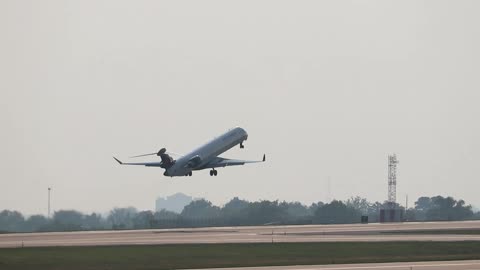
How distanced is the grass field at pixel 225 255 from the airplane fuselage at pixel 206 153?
4071 cm

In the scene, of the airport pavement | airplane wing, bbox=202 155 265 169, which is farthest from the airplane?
the airport pavement

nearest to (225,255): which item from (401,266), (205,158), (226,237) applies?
(401,266)

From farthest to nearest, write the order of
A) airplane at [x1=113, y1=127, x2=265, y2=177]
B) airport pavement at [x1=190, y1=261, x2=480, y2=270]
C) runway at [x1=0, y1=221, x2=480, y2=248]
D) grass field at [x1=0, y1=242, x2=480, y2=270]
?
airplane at [x1=113, y1=127, x2=265, y2=177]
runway at [x1=0, y1=221, x2=480, y2=248]
grass field at [x1=0, y1=242, x2=480, y2=270]
airport pavement at [x1=190, y1=261, x2=480, y2=270]

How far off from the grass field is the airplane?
1595 inches

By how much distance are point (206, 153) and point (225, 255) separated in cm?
5814

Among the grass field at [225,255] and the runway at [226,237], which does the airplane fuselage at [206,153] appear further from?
the grass field at [225,255]

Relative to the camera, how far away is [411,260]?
363 ft

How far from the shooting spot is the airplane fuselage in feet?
556

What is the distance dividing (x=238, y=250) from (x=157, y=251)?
333 inches

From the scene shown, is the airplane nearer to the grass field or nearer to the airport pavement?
the grass field

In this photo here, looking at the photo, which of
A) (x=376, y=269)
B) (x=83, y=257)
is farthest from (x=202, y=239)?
(x=376, y=269)

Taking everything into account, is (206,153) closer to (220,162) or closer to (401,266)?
(220,162)

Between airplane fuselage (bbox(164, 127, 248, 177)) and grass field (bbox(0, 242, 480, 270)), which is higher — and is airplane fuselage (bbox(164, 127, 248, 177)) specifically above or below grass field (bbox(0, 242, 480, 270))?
above

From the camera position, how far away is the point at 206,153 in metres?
173
